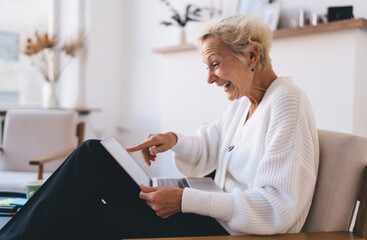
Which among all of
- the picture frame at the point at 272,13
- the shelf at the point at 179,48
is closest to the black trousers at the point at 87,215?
the picture frame at the point at 272,13

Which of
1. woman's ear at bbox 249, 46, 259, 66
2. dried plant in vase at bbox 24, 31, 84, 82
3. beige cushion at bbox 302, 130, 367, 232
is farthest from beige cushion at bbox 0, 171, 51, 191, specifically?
beige cushion at bbox 302, 130, 367, 232

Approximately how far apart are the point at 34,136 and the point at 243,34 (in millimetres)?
→ 1753

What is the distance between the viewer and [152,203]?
1.02m

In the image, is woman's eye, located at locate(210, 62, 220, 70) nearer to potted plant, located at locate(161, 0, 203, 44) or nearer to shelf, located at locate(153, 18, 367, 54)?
shelf, located at locate(153, 18, 367, 54)

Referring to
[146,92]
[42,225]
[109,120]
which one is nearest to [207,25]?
[42,225]

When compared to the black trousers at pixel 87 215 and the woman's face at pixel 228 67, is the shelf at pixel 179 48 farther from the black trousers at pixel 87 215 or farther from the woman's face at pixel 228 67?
the black trousers at pixel 87 215

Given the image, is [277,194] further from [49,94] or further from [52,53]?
[52,53]

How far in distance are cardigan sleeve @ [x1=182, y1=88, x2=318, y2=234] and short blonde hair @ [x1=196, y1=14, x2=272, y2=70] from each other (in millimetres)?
297

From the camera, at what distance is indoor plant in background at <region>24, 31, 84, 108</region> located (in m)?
3.08

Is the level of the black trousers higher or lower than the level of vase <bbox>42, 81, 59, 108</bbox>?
→ lower

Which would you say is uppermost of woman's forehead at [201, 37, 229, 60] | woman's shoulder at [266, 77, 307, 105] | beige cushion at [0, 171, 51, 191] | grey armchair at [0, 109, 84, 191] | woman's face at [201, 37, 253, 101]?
woman's forehead at [201, 37, 229, 60]

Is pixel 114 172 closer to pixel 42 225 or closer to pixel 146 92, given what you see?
pixel 42 225

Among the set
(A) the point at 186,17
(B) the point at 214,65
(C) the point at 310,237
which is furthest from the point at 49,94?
(C) the point at 310,237

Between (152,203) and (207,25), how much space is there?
2.14 ft
